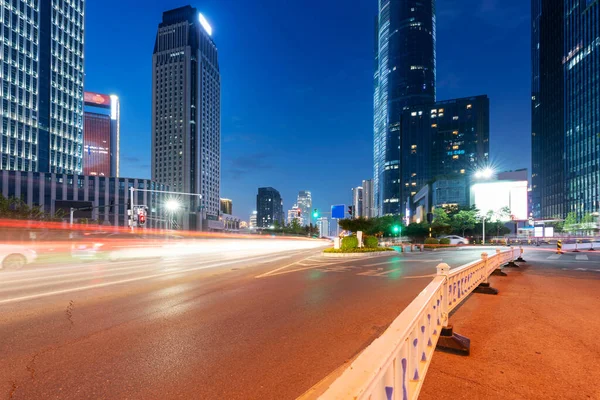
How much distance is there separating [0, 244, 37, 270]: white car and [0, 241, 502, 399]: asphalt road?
6.96 meters

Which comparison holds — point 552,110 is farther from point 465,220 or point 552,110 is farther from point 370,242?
point 370,242

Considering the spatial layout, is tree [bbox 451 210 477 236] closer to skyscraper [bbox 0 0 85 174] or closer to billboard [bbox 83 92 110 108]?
skyscraper [bbox 0 0 85 174]

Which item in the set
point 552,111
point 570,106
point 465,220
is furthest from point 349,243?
point 552,111

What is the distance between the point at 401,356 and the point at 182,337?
4.25 m

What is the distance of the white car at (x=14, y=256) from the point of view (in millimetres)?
15315

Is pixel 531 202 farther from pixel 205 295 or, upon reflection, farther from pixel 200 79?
pixel 205 295

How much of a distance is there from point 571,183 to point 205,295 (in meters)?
135

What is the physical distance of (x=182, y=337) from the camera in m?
5.50

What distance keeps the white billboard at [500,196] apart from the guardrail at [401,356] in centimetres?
5715

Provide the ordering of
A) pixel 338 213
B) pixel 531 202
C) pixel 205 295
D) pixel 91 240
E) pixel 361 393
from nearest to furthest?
pixel 361 393 → pixel 205 295 → pixel 91 240 → pixel 338 213 → pixel 531 202

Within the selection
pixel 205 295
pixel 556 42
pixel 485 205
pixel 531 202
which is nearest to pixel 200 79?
pixel 485 205

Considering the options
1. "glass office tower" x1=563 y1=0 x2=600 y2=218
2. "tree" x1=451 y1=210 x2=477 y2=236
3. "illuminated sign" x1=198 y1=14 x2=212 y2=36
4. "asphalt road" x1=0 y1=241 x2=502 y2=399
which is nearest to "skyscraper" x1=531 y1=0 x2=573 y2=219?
"glass office tower" x1=563 y1=0 x2=600 y2=218

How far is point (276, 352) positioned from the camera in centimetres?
485

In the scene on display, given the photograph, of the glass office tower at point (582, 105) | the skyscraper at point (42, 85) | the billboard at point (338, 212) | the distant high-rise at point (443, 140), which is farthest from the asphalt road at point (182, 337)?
the distant high-rise at point (443, 140)
